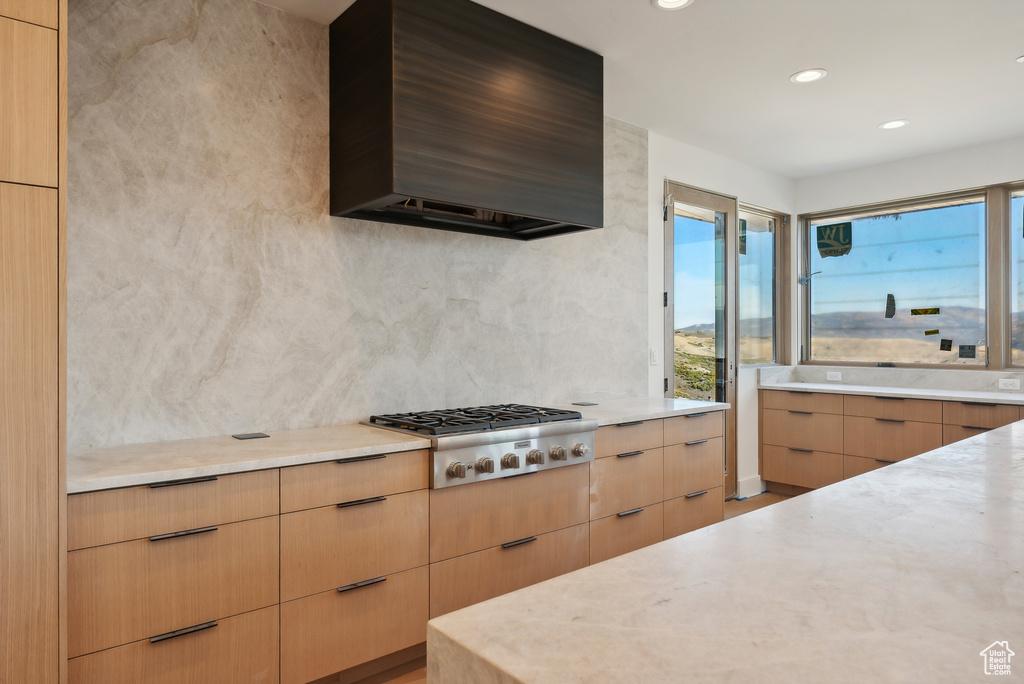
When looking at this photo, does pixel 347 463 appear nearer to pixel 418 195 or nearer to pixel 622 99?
pixel 418 195

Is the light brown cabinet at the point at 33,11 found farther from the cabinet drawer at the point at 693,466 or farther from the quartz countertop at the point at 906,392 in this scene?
the quartz countertop at the point at 906,392

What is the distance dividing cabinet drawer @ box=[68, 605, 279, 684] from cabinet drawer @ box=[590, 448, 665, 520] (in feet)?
4.75

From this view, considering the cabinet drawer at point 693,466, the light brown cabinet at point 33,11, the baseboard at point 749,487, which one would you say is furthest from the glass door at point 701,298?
the light brown cabinet at point 33,11

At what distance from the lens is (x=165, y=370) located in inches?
84.7

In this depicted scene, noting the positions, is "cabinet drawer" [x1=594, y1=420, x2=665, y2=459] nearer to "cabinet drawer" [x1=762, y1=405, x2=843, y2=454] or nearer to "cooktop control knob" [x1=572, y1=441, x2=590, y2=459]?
"cooktop control knob" [x1=572, y1=441, x2=590, y2=459]

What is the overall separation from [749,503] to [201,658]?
390cm


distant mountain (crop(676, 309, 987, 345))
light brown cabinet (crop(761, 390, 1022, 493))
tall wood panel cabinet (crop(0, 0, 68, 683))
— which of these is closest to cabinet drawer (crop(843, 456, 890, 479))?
light brown cabinet (crop(761, 390, 1022, 493))

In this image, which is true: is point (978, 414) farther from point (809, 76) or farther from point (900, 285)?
point (809, 76)

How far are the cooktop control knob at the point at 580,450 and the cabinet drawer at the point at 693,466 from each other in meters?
0.66

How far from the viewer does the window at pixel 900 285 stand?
4.31 metres

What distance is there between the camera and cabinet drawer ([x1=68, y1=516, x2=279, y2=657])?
62.1 inches

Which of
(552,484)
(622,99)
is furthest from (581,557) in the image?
(622,99)

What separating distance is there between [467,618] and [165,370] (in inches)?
74.0

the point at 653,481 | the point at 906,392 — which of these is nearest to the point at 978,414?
the point at 906,392
